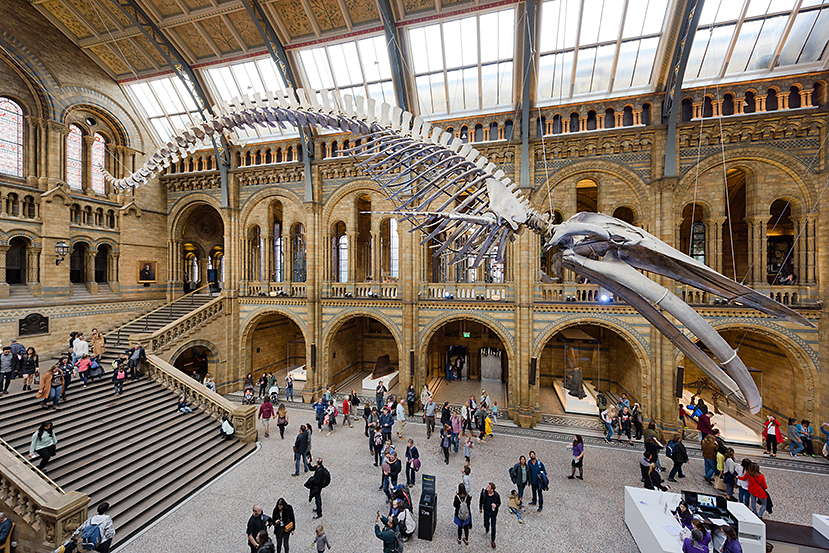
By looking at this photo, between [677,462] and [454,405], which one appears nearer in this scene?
[677,462]

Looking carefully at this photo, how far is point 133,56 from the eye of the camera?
14.2 m

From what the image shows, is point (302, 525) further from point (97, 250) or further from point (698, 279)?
point (97, 250)

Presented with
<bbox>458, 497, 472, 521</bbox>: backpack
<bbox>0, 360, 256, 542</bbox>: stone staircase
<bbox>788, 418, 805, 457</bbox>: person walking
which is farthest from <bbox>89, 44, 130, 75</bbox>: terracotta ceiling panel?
<bbox>788, 418, 805, 457</bbox>: person walking

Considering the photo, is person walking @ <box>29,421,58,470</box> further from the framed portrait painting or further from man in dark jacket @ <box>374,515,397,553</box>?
the framed portrait painting

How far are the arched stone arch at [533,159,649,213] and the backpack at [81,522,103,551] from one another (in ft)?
44.9

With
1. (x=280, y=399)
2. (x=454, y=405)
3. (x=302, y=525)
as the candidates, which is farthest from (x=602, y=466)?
(x=280, y=399)

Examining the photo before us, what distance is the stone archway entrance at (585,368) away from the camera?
531 inches

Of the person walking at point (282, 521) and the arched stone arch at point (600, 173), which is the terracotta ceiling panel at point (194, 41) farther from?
the person walking at point (282, 521)

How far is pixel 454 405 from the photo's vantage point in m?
13.8

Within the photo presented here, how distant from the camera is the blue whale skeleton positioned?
3471 mm

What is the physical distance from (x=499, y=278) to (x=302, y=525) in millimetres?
10639

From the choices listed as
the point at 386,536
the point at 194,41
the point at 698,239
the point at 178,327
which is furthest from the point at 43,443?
the point at 698,239

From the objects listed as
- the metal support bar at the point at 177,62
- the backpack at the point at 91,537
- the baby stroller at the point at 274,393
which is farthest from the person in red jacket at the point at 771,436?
the metal support bar at the point at 177,62

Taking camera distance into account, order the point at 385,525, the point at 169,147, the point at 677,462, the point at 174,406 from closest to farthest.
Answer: the point at 385,525 → the point at 169,147 → the point at 677,462 → the point at 174,406
